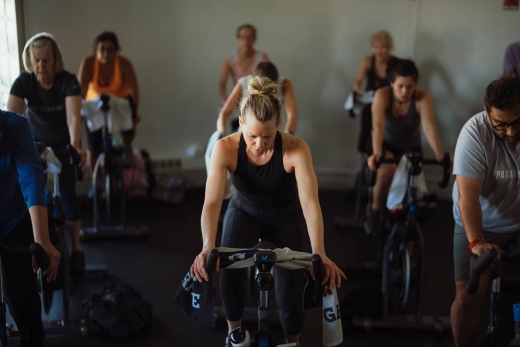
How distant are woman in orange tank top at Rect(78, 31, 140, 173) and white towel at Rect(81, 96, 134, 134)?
0.10 m

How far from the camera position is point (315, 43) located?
6.36 m

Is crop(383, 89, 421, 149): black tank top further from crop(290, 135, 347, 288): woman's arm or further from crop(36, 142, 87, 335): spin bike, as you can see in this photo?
crop(36, 142, 87, 335): spin bike

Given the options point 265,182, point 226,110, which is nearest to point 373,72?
point 226,110

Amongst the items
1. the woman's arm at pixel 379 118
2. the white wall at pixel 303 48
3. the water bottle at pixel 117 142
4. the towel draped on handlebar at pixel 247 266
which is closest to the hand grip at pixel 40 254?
the towel draped on handlebar at pixel 247 266

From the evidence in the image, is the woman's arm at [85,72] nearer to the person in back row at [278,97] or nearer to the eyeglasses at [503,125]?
the person in back row at [278,97]

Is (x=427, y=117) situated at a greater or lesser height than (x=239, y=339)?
greater

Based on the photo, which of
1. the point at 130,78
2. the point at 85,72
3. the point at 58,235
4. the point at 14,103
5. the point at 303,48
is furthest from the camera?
the point at 303,48

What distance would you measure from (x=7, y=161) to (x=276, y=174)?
1069 millimetres

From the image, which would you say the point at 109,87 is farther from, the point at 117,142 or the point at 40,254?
the point at 40,254

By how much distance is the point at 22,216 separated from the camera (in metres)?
2.80

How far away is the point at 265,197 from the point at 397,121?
64.0 inches

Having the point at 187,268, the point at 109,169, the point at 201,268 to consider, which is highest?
the point at 201,268

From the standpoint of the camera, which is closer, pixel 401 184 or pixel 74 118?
pixel 401 184

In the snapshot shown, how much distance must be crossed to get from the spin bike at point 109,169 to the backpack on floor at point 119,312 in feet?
4.50
